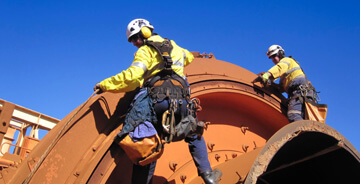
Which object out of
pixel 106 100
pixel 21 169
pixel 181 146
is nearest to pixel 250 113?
pixel 181 146

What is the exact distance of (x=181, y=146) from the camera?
15.4 feet

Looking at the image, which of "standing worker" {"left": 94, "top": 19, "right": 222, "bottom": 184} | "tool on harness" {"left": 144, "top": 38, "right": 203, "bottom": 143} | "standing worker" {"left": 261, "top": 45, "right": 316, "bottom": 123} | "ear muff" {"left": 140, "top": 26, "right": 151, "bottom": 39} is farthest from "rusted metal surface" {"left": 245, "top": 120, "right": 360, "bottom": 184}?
"ear muff" {"left": 140, "top": 26, "right": 151, "bottom": 39}

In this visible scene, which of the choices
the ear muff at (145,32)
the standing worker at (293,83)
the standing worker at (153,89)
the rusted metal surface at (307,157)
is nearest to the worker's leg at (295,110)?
the standing worker at (293,83)

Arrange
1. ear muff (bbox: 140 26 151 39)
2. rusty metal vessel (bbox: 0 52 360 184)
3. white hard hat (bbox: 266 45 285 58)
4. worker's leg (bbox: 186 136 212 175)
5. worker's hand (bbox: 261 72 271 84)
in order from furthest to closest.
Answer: white hard hat (bbox: 266 45 285 58) → worker's hand (bbox: 261 72 271 84) → ear muff (bbox: 140 26 151 39) → worker's leg (bbox: 186 136 212 175) → rusty metal vessel (bbox: 0 52 360 184)

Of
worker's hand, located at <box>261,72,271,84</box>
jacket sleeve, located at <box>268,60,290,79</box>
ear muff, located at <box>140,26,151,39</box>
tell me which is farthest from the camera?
jacket sleeve, located at <box>268,60,290,79</box>

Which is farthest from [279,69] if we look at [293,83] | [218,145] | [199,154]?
[199,154]

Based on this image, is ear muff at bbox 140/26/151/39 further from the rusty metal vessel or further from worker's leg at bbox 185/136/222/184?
worker's leg at bbox 185/136/222/184

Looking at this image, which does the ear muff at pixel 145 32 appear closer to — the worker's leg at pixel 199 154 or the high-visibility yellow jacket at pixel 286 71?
the worker's leg at pixel 199 154

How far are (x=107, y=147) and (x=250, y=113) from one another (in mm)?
2345

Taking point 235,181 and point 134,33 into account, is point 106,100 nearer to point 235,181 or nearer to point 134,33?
point 134,33

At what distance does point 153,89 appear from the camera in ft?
13.2

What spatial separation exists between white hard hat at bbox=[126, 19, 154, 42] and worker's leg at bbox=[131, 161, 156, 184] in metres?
1.48

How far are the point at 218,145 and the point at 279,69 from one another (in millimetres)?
1497

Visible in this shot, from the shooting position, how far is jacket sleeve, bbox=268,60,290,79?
550 cm
